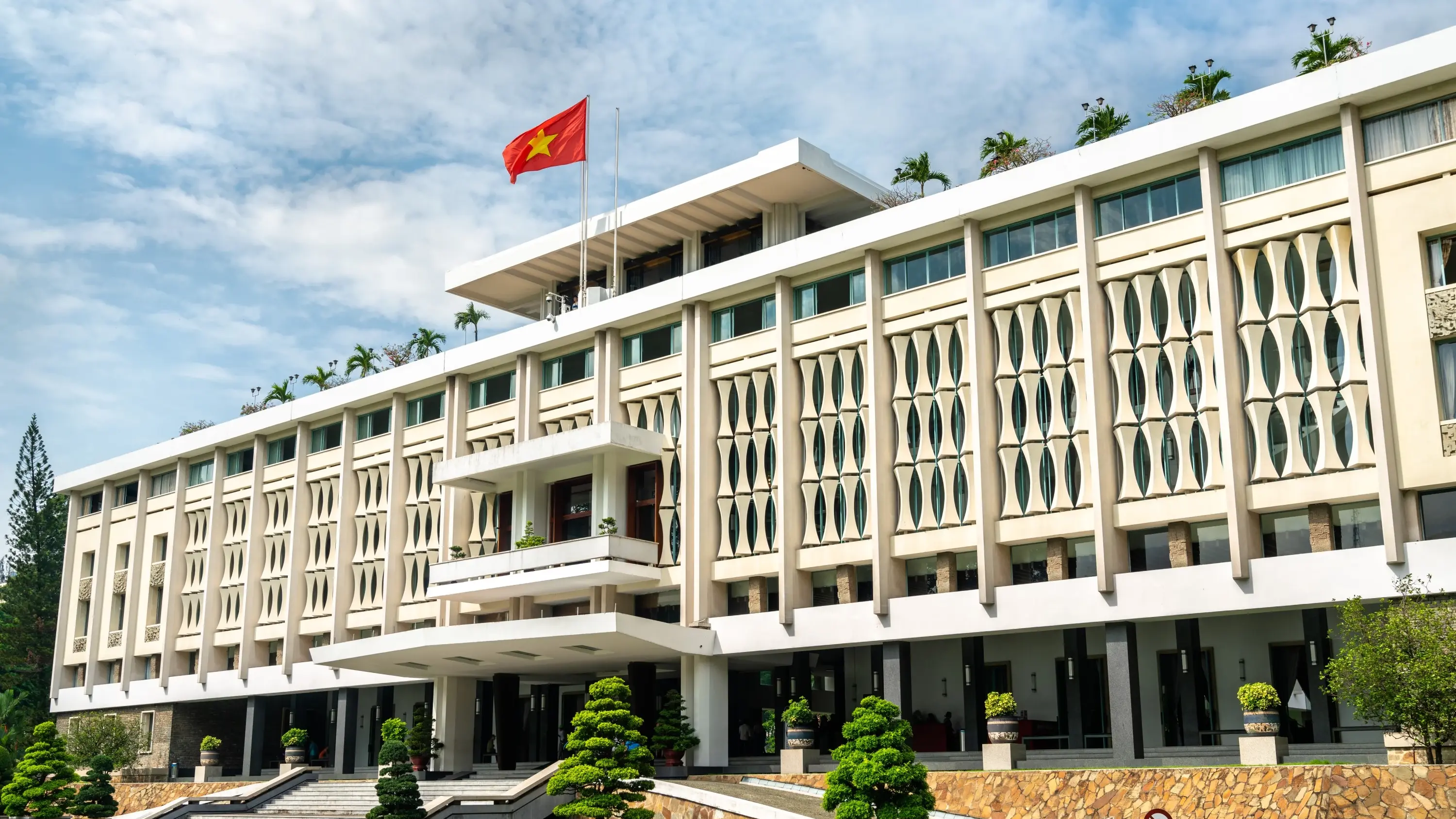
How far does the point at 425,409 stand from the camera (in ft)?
137

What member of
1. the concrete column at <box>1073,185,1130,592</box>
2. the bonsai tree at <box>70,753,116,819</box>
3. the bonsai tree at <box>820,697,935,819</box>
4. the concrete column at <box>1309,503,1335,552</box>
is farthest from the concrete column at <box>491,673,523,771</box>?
the concrete column at <box>1309,503,1335,552</box>

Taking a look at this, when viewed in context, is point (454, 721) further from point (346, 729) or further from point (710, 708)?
point (710, 708)

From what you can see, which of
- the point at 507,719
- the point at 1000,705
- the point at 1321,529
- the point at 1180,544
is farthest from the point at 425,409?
the point at 1321,529

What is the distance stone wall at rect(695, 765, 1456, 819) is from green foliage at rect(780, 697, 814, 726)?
3.80 m

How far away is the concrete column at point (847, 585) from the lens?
101 ft

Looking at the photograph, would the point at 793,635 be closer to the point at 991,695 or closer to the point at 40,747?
the point at 991,695

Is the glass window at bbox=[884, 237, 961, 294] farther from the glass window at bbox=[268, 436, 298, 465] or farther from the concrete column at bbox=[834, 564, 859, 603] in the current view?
the glass window at bbox=[268, 436, 298, 465]

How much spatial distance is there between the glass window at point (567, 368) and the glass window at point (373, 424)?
7.16m

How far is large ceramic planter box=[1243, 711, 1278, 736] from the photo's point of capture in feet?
74.5

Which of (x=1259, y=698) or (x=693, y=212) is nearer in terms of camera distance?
(x=1259, y=698)

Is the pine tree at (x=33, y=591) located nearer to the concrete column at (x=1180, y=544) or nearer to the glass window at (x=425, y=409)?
the glass window at (x=425, y=409)

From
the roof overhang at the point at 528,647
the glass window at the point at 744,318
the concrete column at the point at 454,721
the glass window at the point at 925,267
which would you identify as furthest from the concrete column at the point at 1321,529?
the concrete column at the point at 454,721

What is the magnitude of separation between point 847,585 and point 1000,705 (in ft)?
18.3

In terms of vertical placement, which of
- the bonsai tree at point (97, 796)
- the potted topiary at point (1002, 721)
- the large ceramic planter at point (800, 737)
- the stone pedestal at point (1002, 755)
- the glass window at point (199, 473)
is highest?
the glass window at point (199, 473)
